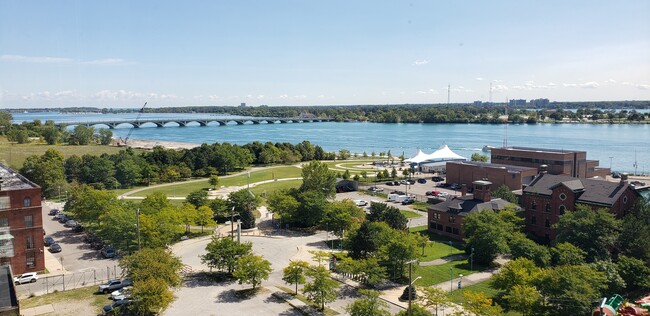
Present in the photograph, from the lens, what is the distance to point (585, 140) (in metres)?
154

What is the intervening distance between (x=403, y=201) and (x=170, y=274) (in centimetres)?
3985

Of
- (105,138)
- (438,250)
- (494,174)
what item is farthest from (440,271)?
(105,138)

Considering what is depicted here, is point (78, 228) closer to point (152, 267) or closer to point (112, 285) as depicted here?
point (112, 285)

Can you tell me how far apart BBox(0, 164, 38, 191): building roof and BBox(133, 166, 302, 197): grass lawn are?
23186mm

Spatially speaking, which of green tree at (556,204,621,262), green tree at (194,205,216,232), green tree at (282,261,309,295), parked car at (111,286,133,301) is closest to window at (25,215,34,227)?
parked car at (111,286,133,301)

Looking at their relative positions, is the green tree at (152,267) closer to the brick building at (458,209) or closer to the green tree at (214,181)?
the brick building at (458,209)

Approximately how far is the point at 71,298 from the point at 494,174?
54.1 m

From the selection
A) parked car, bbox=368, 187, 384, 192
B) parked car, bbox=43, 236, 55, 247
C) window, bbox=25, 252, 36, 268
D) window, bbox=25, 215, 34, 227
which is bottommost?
parked car, bbox=43, 236, 55, 247

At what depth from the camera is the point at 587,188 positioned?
45.2m

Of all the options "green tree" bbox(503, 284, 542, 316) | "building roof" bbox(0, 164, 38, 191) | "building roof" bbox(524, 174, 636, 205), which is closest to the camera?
"green tree" bbox(503, 284, 542, 316)

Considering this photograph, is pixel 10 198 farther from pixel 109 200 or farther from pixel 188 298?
pixel 188 298

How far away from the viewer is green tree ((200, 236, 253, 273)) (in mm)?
34188

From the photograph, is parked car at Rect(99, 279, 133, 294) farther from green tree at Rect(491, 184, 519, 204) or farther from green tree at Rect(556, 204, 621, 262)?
green tree at Rect(491, 184, 519, 204)

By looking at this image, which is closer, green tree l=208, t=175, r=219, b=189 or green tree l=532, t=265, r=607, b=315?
green tree l=532, t=265, r=607, b=315
